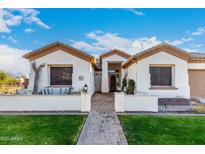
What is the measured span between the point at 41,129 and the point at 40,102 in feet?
13.8

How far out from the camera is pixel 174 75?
1575 centimetres

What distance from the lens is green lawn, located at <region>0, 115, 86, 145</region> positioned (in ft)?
25.2

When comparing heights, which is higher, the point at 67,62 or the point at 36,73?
the point at 67,62

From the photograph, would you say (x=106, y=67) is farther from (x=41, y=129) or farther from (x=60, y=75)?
(x=41, y=129)

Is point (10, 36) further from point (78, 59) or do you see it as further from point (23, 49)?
point (78, 59)

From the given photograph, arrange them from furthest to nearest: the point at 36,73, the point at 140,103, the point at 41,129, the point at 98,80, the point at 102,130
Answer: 1. the point at 98,80
2. the point at 36,73
3. the point at 140,103
4. the point at 41,129
5. the point at 102,130

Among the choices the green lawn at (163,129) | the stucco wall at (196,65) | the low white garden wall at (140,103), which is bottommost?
the green lawn at (163,129)

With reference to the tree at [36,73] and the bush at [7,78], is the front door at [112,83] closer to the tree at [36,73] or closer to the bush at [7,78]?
the tree at [36,73]

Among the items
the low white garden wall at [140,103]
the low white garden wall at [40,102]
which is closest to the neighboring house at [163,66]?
the low white garden wall at [140,103]

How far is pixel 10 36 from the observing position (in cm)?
1878

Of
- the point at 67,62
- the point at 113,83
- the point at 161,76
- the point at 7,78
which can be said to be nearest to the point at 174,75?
the point at 161,76

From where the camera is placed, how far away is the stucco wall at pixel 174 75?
15602 mm

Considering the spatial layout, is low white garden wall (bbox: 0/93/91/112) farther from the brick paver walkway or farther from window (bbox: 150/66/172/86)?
window (bbox: 150/66/172/86)

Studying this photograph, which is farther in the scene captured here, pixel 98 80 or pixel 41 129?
pixel 98 80
